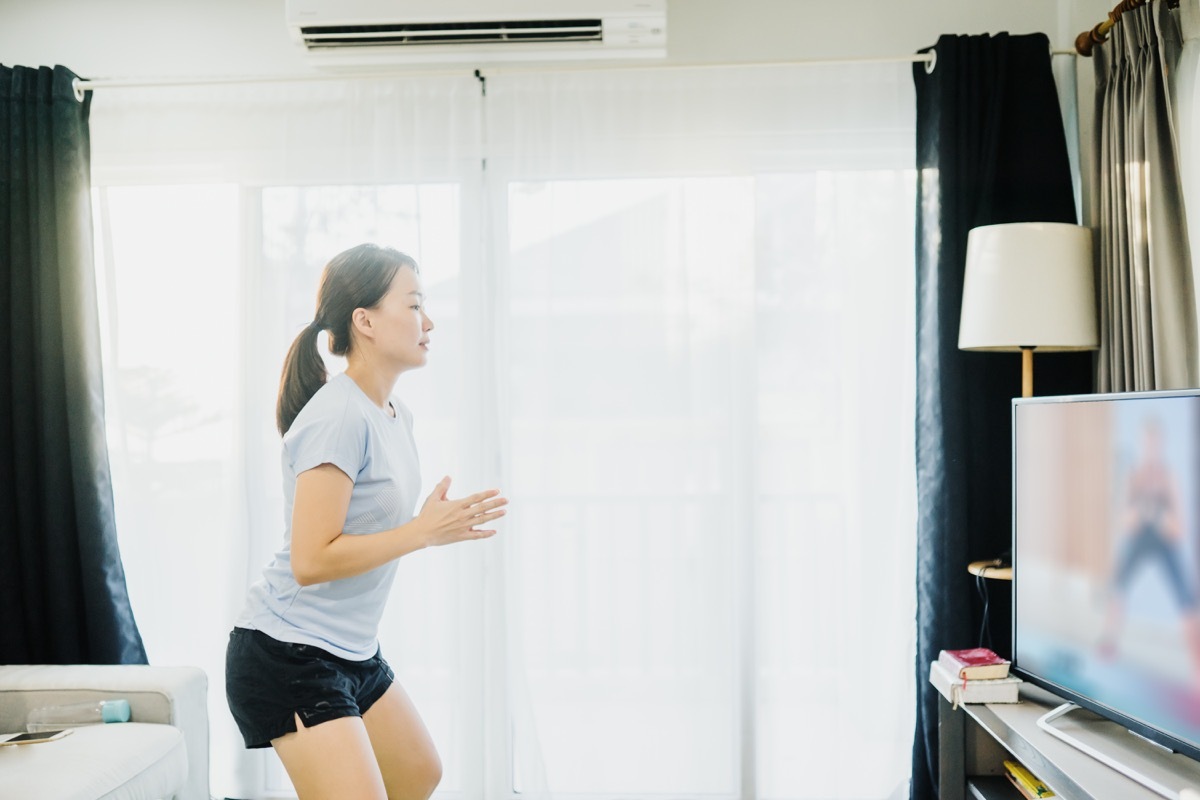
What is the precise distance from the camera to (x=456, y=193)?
289cm

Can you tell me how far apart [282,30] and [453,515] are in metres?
2.03

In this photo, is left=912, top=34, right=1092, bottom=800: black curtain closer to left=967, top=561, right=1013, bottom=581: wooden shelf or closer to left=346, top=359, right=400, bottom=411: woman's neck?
left=967, top=561, right=1013, bottom=581: wooden shelf

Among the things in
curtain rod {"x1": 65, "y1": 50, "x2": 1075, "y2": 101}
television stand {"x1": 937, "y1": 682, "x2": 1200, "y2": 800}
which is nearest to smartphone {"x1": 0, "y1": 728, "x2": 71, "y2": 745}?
curtain rod {"x1": 65, "y1": 50, "x2": 1075, "y2": 101}

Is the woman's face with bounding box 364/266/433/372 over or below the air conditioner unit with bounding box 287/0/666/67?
below

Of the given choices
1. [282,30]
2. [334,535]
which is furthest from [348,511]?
[282,30]

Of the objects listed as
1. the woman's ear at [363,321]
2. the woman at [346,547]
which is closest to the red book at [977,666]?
the woman at [346,547]

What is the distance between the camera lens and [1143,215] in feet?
7.64

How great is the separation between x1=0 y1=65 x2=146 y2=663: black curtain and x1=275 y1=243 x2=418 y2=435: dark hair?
4.19 ft

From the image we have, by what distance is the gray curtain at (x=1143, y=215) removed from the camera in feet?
7.37

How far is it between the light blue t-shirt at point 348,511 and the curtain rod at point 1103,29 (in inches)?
84.3

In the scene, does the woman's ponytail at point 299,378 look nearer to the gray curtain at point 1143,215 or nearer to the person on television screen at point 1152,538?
the person on television screen at point 1152,538

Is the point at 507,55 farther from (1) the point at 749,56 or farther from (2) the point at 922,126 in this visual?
(2) the point at 922,126

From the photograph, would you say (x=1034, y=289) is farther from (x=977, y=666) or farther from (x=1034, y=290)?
(x=977, y=666)

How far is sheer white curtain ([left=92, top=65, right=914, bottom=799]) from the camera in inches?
111
